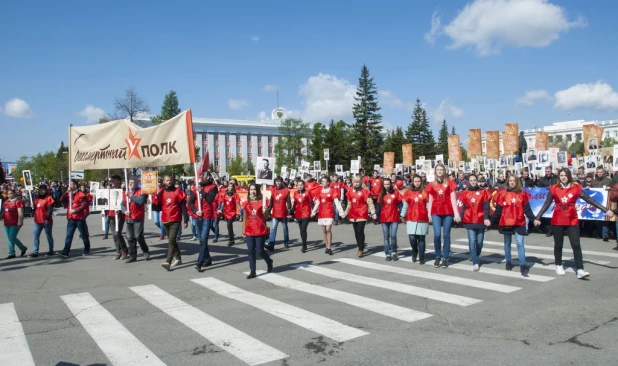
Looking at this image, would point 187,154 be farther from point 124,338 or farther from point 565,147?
point 565,147

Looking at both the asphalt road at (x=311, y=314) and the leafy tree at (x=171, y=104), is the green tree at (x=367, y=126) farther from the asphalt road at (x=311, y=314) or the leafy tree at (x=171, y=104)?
the asphalt road at (x=311, y=314)

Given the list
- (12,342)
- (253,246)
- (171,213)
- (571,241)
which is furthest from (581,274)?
(12,342)

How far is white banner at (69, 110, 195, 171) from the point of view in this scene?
34.8 feet

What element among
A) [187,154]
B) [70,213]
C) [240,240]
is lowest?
[240,240]

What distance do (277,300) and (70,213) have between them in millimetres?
7747

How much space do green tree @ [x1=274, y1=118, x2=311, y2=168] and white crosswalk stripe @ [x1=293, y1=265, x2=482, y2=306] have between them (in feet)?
239

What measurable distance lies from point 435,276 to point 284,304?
3370mm

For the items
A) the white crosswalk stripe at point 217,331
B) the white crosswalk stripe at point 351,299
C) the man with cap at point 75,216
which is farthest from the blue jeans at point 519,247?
the man with cap at point 75,216

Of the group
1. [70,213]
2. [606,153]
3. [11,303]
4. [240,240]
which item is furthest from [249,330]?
[606,153]

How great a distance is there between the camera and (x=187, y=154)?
10469 mm

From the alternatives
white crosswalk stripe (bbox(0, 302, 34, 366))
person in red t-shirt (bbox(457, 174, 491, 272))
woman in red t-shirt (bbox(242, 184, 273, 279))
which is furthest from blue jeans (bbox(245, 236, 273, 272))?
person in red t-shirt (bbox(457, 174, 491, 272))

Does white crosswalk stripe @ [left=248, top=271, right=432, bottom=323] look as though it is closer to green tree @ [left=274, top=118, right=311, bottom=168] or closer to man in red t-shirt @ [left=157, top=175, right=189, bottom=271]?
man in red t-shirt @ [left=157, top=175, right=189, bottom=271]

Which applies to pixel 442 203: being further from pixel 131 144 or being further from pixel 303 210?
pixel 131 144

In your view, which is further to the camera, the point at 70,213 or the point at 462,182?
the point at 462,182
